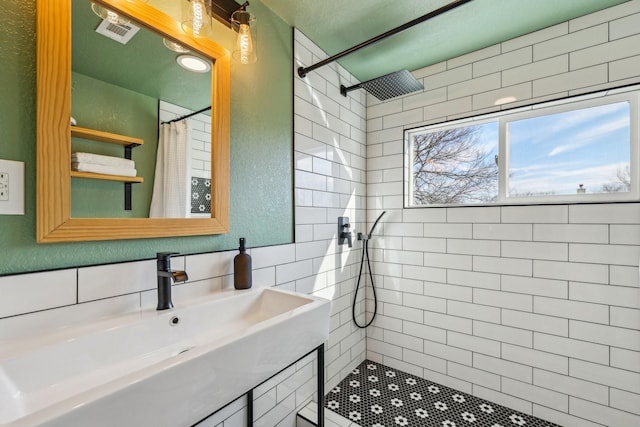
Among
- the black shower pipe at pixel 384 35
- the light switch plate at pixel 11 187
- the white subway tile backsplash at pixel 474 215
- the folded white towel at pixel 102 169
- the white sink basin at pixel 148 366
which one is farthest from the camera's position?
the white subway tile backsplash at pixel 474 215

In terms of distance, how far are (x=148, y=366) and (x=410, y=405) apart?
1.66m

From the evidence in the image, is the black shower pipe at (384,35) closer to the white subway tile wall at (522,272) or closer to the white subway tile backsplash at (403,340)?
the white subway tile wall at (522,272)

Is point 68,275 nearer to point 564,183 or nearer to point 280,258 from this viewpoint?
point 280,258

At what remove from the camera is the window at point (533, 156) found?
160cm

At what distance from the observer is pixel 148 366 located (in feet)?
2.52

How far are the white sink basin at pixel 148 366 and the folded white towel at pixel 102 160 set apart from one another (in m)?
0.51

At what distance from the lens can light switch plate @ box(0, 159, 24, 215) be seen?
2.51 ft

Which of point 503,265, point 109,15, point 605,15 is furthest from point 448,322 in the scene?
point 109,15

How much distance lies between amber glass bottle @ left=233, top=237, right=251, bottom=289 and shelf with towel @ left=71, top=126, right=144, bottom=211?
47 centimetres

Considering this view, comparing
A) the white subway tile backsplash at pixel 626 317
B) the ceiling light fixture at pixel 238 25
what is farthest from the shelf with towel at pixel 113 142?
the white subway tile backsplash at pixel 626 317

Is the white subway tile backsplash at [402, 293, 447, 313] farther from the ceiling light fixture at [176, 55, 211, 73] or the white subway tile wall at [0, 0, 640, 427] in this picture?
the ceiling light fixture at [176, 55, 211, 73]

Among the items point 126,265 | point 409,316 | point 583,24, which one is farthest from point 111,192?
point 583,24

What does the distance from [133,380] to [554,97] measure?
7.48 ft

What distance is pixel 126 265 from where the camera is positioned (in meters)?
0.99
